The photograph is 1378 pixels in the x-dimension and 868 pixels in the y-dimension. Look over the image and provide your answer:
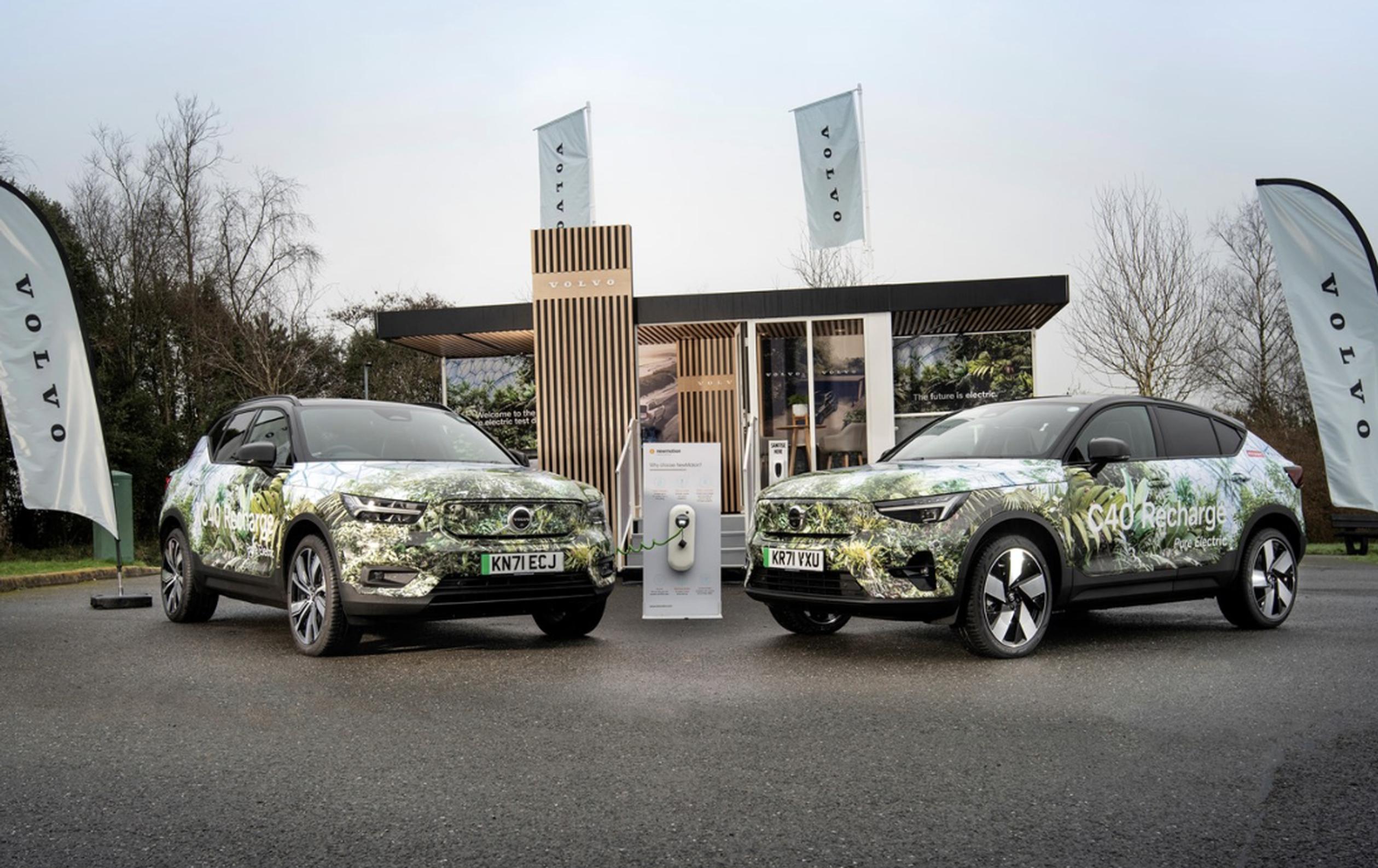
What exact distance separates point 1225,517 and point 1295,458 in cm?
2291

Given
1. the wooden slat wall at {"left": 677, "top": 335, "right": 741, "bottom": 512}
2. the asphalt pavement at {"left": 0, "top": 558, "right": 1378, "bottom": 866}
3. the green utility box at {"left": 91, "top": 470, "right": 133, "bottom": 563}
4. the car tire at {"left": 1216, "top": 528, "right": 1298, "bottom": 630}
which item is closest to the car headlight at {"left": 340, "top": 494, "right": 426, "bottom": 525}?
the asphalt pavement at {"left": 0, "top": 558, "right": 1378, "bottom": 866}

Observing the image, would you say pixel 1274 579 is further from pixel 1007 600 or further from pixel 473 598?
pixel 473 598

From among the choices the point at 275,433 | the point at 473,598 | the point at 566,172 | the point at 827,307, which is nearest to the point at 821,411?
the point at 827,307

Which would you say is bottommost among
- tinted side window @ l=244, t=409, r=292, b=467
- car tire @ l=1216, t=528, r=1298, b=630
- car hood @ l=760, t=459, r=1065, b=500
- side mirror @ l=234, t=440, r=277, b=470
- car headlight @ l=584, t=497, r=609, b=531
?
car tire @ l=1216, t=528, r=1298, b=630

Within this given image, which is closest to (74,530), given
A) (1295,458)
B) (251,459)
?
(251,459)

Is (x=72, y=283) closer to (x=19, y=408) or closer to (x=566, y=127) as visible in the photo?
(x=19, y=408)

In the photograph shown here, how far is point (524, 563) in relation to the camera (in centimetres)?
803

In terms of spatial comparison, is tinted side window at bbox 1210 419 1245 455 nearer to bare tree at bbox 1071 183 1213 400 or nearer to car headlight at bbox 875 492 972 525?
car headlight at bbox 875 492 972 525

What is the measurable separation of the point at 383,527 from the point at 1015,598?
12.8 ft

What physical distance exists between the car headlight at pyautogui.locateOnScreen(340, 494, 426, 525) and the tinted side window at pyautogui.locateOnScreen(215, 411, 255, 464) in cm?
234

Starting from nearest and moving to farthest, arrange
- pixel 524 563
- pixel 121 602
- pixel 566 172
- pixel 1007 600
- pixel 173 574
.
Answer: pixel 1007 600
pixel 524 563
pixel 173 574
pixel 121 602
pixel 566 172

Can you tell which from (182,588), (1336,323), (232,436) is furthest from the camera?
(182,588)

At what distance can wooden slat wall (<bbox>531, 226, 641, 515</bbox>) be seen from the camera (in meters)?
17.1

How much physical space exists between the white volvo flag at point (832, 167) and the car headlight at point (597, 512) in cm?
1395
